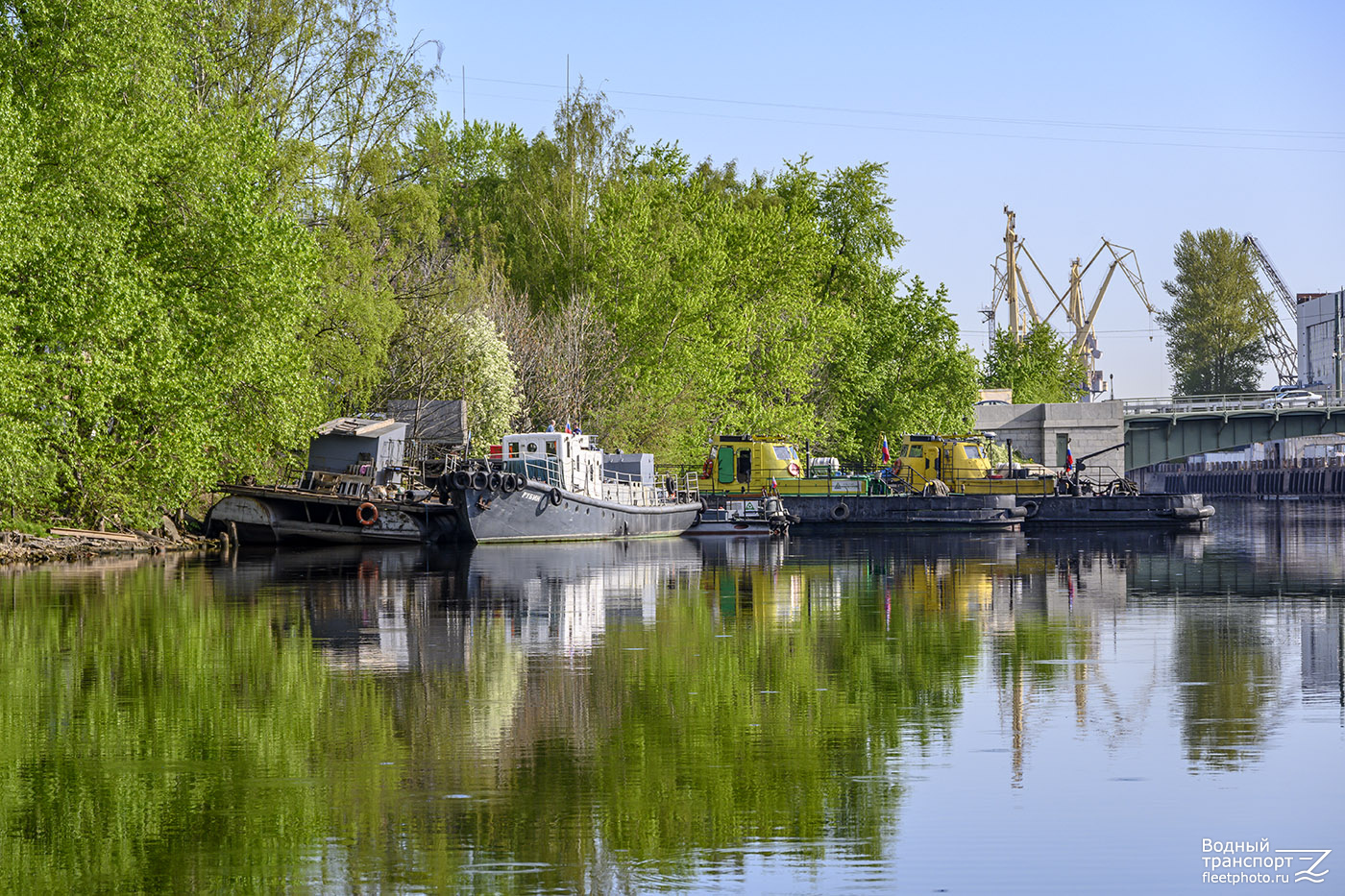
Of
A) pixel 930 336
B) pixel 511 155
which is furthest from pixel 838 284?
pixel 511 155

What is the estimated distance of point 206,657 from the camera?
57.5 feet

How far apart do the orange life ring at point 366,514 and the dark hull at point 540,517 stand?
2558 mm

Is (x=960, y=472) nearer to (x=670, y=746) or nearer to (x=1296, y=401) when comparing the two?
(x=1296, y=401)

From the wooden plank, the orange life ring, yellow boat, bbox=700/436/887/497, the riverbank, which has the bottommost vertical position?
the riverbank

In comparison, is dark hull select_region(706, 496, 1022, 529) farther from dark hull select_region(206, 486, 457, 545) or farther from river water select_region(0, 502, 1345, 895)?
river water select_region(0, 502, 1345, 895)

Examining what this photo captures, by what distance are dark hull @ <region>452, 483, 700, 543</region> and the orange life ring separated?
2558mm

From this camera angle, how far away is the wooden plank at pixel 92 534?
3947cm

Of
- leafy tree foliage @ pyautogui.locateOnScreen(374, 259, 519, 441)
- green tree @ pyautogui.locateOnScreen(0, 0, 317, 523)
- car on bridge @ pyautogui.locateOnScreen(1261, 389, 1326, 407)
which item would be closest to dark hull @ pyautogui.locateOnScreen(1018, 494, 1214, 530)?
leafy tree foliage @ pyautogui.locateOnScreen(374, 259, 519, 441)

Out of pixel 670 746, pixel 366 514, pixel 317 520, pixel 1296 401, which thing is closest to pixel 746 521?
pixel 366 514

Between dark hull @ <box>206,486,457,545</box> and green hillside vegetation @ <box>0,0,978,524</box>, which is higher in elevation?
green hillside vegetation @ <box>0,0,978,524</box>

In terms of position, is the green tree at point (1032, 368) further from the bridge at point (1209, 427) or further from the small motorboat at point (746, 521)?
the small motorboat at point (746, 521)

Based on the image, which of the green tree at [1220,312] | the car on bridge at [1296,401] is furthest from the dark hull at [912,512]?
the green tree at [1220,312]

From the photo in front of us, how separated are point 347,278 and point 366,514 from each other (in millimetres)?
7801

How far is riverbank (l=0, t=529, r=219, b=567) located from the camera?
3750cm
